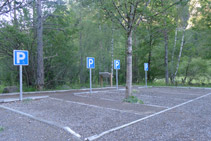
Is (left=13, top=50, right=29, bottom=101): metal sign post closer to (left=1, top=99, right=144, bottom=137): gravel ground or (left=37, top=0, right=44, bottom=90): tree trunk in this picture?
(left=1, top=99, right=144, bottom=137): gravel ground

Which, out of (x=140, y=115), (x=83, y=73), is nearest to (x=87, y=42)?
(x=83, y=73)

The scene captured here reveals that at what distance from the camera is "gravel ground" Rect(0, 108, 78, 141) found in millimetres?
3570

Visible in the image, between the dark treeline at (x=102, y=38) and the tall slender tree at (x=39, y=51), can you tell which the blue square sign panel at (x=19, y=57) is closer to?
the dark treeline at (x=102, y=38)

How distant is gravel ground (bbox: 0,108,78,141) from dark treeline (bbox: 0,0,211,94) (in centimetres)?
458

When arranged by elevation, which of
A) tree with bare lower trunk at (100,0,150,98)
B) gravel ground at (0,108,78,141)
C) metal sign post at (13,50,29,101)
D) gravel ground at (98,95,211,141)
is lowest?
gravel ground at (98,95,211,141)

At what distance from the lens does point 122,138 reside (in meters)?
3.57

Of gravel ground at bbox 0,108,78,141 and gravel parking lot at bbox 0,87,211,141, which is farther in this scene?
gravel parking lot at bbox 0,87,211,141

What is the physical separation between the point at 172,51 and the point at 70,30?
13562mm

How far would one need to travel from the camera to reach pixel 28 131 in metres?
3.97

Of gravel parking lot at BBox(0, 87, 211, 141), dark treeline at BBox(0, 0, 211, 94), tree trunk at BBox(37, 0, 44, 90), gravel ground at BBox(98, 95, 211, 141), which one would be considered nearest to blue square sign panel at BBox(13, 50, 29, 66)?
gravel parking lot at BBox(0, 87, 211, 141)

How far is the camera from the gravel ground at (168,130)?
362 cm

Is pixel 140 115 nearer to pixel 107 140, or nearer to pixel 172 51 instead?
pixel 107 140

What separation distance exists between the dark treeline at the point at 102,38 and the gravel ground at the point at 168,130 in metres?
3.25

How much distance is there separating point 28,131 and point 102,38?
671 inches
